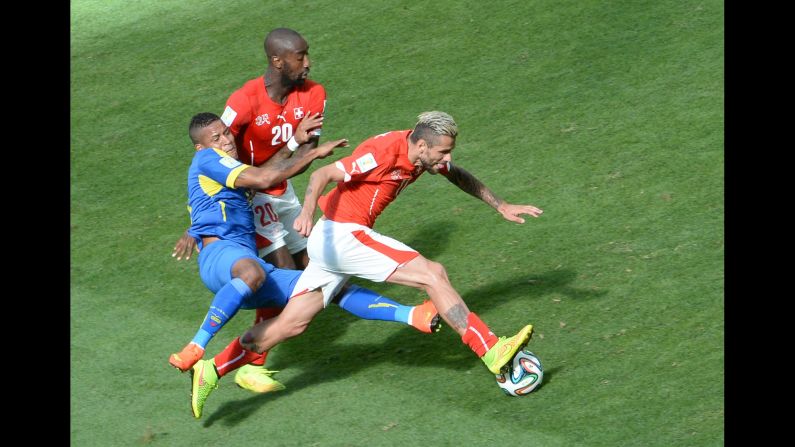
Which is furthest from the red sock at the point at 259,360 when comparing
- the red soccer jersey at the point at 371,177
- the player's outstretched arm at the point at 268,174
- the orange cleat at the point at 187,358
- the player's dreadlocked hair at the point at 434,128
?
the player's dreadlocked hair at the point at 434,128

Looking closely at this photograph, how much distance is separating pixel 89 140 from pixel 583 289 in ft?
19.8

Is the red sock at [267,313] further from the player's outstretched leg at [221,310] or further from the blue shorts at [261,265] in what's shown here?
the player's outstretched leg at [221,310]

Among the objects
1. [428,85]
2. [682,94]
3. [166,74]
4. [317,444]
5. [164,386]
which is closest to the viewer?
[317,444]

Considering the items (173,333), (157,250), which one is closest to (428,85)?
(157,250)

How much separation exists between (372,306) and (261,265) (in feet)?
2.69

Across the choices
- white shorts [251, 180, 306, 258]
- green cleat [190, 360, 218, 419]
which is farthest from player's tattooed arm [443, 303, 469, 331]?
white shorts [251, 180, 306, 258]

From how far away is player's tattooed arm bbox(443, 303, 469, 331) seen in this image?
289 inches

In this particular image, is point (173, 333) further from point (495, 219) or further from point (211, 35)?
point (211, 35)

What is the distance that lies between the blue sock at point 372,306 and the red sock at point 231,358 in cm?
76

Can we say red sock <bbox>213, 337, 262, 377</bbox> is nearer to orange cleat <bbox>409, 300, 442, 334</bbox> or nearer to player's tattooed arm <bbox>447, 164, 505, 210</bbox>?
orange cleat <bbox>409, 300, 442, 334</bbox>

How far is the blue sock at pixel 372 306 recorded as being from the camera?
7.79 meters

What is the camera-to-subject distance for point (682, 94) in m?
11.0

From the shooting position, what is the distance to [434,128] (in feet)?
24.3

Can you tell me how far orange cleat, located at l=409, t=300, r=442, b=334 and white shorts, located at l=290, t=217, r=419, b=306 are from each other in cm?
34
